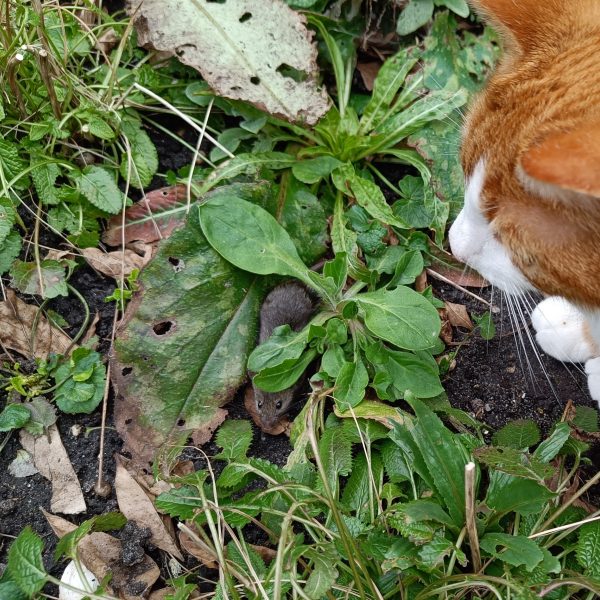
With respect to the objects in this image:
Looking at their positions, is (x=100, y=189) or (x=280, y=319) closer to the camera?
(x=280, y=319)

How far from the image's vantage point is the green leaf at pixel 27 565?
1572 millimetres

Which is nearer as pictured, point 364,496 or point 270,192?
point 364,496

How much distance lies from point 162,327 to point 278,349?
35 centimetres

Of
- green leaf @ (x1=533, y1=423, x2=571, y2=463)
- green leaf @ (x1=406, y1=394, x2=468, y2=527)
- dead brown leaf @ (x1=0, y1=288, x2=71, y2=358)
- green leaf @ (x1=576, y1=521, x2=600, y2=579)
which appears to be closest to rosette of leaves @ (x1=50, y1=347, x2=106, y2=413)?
dead brown leaf @ (x1=0, y1=288, x2=71, y2=358)

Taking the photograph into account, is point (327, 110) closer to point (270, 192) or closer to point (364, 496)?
point (270, 192)

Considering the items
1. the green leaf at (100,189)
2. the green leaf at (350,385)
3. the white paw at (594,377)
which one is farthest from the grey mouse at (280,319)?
the white paw at (594,377)

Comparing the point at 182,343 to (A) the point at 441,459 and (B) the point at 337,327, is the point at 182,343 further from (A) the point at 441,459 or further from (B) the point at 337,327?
(A) the point at 441,459

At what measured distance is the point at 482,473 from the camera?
6.02 ft

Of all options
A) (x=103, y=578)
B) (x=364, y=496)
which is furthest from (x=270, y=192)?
(x=103, y=578)

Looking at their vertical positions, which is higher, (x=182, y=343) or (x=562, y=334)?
(x=562, y=334)

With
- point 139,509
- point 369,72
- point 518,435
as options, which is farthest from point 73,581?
Answer: point 369,72

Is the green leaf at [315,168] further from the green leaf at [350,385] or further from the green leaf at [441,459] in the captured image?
the green leaf at [441,459]

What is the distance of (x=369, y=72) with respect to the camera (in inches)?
100

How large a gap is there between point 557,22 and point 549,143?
1.76 feet
